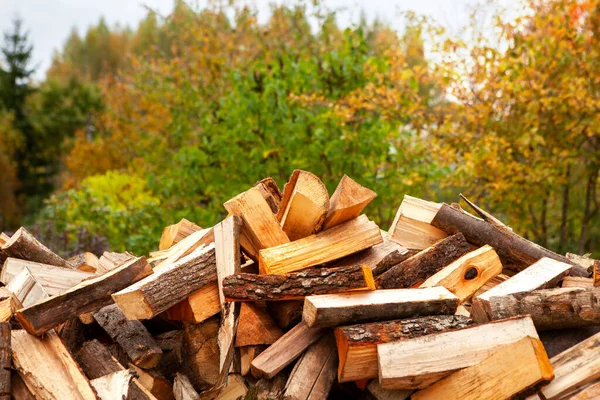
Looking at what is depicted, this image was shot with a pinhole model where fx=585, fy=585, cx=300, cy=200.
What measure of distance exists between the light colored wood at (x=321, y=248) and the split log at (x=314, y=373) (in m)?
0.36

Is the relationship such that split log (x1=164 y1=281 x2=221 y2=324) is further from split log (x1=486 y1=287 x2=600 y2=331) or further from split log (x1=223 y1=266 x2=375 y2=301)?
split log (x1=486 y1=287 x2=600 y2=331)

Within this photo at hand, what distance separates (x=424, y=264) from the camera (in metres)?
2.79

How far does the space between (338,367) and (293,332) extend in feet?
0.81

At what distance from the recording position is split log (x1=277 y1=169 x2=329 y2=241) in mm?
2721

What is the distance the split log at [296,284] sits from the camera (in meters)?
2.42

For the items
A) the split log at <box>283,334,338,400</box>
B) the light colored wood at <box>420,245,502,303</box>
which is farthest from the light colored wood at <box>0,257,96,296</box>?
the light colored wood at <box>420,245,502,303</box>

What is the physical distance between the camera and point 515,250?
9.90 ft

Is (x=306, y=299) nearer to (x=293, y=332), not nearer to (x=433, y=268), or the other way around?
(x=293, y=332)

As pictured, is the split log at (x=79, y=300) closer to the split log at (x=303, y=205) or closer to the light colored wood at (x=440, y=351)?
the split log at (x=303, y=205)

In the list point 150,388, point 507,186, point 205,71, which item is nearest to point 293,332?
point 150,388

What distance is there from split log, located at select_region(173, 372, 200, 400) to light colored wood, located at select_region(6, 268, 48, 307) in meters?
0.86


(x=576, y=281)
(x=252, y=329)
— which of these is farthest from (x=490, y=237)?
(x=252, y=329)

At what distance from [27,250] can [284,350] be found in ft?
6.07

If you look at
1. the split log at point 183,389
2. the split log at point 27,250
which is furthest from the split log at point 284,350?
the split log at point 27,250
